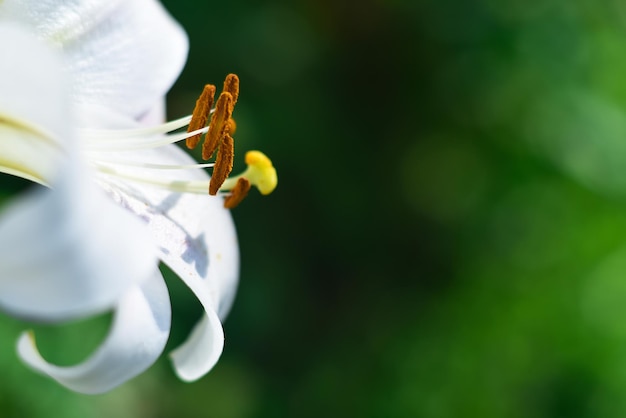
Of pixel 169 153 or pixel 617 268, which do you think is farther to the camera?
pixel 617 268

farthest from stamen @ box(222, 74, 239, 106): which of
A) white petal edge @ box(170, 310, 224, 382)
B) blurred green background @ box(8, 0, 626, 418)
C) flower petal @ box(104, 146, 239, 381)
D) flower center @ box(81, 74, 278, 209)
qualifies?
blurred green background @ box(8, 0, 626, 418)

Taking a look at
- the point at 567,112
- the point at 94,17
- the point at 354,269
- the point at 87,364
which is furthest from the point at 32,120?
the point at 354,269

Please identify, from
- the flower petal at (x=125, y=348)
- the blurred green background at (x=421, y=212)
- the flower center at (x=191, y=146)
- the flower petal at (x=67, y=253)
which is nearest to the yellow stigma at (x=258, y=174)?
the flower center at (x=191, y=146)

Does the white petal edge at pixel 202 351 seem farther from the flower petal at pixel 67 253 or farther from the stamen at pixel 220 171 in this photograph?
the flower petal at pixel 67 253

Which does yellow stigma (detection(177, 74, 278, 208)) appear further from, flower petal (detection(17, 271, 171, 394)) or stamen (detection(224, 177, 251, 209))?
flower petal (detection(17, 271, 171, 394))

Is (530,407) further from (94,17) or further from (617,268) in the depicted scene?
(94,17)

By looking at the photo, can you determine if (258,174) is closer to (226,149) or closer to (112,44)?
(226,149)

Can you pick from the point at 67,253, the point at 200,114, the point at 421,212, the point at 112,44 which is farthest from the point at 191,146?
the point at 421,212
